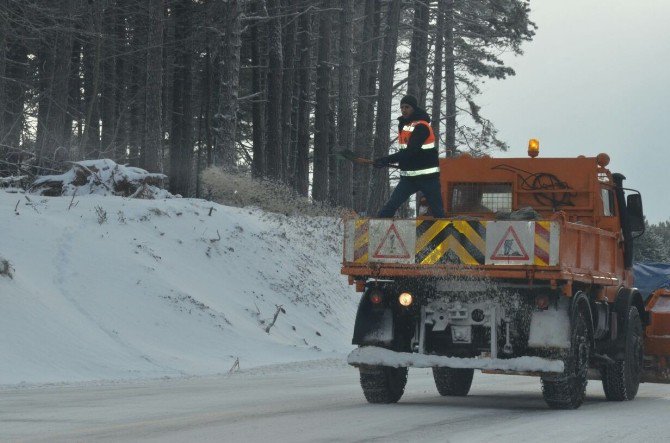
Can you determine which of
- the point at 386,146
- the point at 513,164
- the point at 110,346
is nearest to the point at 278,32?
the point at 386,146

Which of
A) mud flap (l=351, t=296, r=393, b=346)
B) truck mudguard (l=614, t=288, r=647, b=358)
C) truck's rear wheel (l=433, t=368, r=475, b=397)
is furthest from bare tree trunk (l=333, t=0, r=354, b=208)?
mud flap (l=351, t=296, r=393, b=346)

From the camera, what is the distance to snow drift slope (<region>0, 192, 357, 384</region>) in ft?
57.2

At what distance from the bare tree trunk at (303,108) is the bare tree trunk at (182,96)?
3.59 m

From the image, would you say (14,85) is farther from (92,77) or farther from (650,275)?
(650,275)

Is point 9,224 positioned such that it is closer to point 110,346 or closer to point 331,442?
point 110,346

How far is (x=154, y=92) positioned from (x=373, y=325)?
82.6ft

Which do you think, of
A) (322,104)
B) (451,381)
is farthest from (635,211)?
(322,104)

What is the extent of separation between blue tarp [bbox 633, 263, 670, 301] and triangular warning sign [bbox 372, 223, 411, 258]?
13.0 meters

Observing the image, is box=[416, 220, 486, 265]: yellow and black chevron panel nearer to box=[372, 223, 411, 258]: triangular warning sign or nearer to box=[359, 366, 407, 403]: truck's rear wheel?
box=[372, 223, 411, 258]: triangular warning sign

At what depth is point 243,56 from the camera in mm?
46406

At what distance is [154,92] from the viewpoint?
36906 mm

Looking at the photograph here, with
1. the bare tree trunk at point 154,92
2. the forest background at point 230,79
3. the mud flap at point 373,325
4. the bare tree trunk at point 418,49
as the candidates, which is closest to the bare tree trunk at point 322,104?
the forest background at point 230,79

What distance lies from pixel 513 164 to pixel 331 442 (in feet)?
20.7

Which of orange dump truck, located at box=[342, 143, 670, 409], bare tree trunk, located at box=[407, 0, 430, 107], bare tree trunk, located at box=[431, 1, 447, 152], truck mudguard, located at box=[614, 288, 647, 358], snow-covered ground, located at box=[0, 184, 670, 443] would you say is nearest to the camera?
snow-covered ground, located at box=[0, 184, 670, 443]
